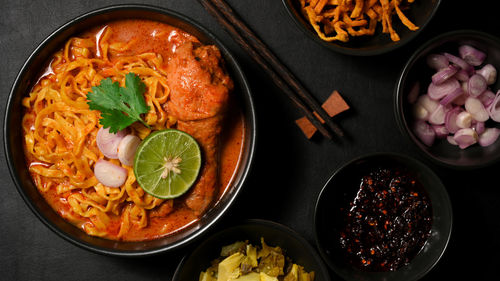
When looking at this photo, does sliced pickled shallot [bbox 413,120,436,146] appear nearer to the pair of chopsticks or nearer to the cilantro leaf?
the pair of chopsticks

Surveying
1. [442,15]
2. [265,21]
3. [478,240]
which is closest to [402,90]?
[442,15]

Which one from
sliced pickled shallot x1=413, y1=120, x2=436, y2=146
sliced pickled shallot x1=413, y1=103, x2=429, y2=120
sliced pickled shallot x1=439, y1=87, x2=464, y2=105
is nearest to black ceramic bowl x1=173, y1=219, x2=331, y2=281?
sliced pickled shallot x1=413, y1=120, x2=436, y2=146

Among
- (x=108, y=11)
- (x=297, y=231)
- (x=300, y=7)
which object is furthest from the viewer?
(x=297, y=231)

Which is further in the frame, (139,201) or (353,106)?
(353,106)

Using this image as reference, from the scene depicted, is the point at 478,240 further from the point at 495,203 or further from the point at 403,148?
the point at 403,148

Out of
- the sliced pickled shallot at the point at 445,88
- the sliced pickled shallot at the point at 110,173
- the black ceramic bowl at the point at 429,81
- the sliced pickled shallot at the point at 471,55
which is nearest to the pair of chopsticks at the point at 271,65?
the black ceramic bowl at the point at 429,81
